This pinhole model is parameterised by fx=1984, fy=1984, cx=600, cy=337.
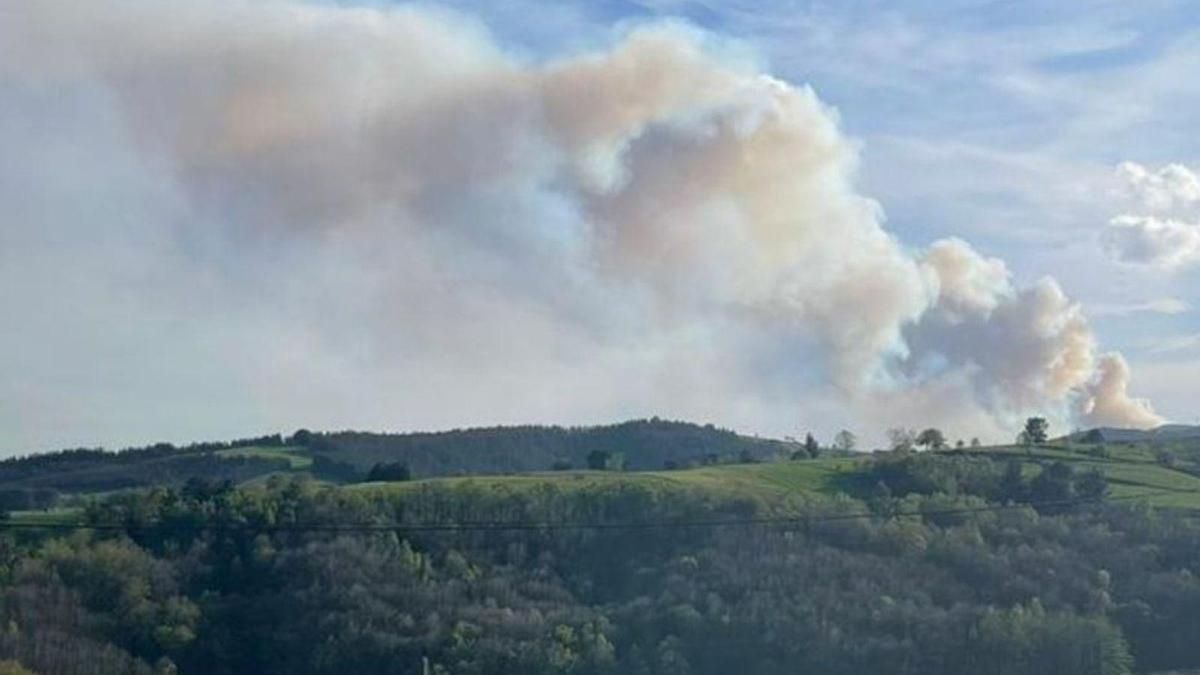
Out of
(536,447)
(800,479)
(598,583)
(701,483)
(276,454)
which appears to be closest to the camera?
(598,583)

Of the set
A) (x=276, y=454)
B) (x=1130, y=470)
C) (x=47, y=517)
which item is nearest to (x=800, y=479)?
(x=1130, y=470)

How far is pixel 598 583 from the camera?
88625mm

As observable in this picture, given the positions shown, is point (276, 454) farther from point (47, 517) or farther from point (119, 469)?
point (47, 517)

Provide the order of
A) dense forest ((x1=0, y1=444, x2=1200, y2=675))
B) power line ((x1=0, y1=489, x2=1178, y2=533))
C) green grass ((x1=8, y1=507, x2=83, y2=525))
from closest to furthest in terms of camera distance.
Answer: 1. dense forest ((x1=0, y1=444, x2=1200, y2=675))
2. power line ((x1=0, y1=489, x2=1178, y2=533))
3. green grass ((x1=8, y1=507, x2=83, y2=525))

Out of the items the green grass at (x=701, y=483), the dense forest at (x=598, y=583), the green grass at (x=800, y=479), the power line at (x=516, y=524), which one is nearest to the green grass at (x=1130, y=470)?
the green grass at (x=800, y=479)

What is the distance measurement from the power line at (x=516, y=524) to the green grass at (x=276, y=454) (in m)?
43.9

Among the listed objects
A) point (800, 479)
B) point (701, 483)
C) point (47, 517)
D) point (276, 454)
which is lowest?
point (47, 517)

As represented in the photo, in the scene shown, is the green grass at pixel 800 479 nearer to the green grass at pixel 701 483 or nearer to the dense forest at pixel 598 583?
the green grass at pixel 701 483

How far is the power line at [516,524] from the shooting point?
3438 inches

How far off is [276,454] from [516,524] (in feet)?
172

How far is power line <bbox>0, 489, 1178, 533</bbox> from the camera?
87312 mm

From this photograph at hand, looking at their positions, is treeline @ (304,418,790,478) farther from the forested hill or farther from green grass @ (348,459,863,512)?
green grass @ (348,459,863,512)

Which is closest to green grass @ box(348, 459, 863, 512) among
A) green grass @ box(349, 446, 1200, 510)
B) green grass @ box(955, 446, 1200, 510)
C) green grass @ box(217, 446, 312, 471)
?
green grass @ box(349, 446, 1200, 510)

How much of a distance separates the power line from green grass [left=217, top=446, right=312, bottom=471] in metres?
43.9
